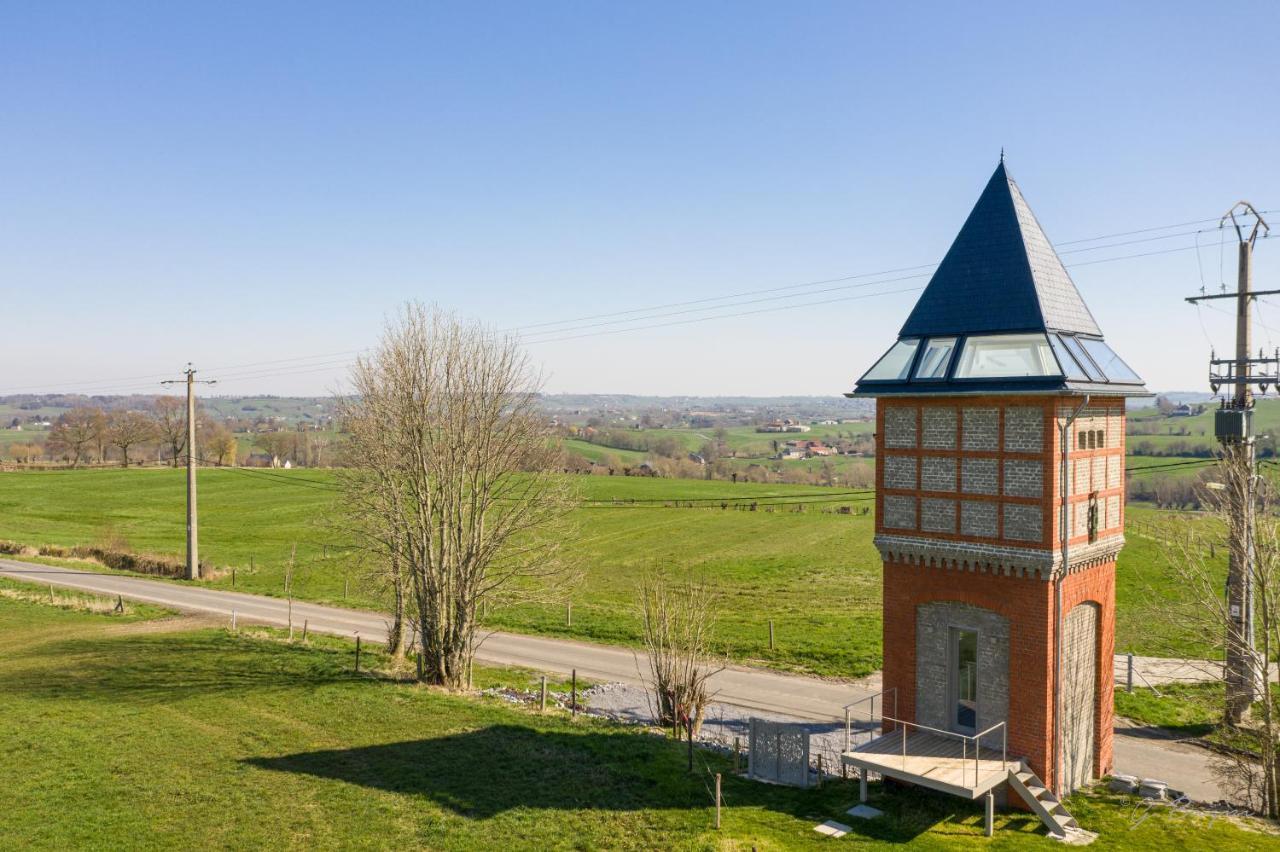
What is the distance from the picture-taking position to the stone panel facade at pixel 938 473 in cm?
1922

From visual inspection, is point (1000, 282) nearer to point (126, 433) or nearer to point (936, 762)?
point (936, 762)

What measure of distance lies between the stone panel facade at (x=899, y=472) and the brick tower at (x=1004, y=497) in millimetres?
34

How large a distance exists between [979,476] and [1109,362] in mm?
5168

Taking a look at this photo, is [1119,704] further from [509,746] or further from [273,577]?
[273,577]

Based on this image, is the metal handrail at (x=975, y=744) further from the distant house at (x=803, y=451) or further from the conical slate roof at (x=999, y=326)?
the distant house at (x=803, y=451)

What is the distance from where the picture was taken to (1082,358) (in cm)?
1955

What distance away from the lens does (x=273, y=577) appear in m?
51.5

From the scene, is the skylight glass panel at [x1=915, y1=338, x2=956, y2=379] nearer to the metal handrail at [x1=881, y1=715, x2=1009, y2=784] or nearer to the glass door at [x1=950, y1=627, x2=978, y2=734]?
the glass door at [x1=950, y1=627, x2=978, y2=734]

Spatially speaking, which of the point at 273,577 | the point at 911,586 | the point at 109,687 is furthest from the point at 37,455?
the point at 911,586

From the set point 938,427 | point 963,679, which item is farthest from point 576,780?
point 938,427

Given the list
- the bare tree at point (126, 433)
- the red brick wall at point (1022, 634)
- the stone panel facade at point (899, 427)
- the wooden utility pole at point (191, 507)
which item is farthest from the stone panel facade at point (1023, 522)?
the bare tree at point (126, 433)

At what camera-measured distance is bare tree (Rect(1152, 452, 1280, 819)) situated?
18234 millimetres

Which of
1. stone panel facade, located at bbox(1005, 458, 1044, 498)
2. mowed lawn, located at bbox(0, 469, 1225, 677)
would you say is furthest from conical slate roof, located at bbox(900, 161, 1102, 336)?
mowed lawn, located at bbox(0, 469, 1225, 677)

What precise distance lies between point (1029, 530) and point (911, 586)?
3.10m
